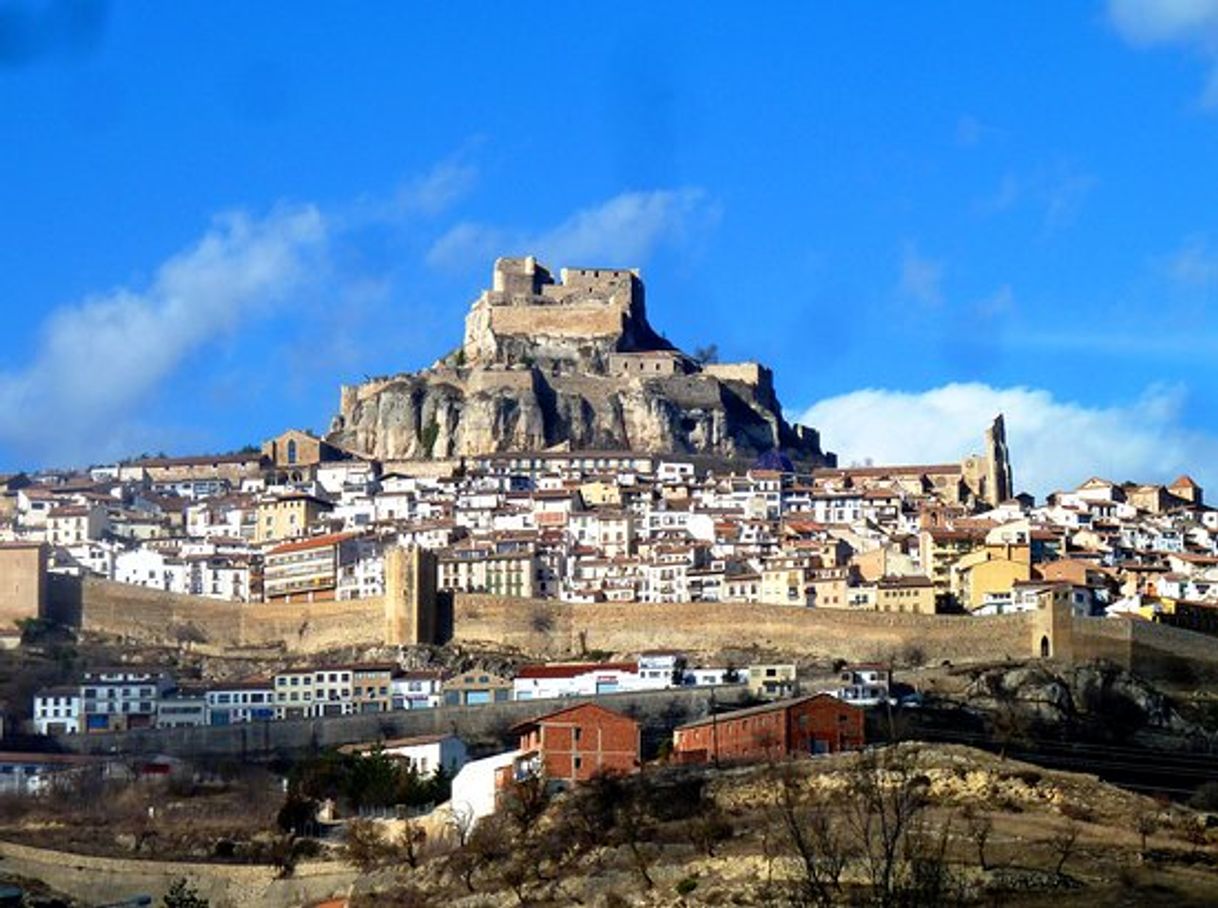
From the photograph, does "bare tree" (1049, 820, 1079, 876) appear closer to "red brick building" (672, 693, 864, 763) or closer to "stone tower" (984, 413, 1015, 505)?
"red brick building" (672, 693, 864, 763)

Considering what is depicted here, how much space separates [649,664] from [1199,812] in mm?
24032

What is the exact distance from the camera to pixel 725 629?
220ft

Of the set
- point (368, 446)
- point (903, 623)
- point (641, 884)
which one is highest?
point (368, 446)

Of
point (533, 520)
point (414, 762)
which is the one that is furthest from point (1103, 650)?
point (533, 520)

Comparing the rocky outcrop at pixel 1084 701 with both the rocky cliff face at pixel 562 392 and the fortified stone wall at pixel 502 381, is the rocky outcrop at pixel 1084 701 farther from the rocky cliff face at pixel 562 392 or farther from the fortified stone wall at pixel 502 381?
the fortified stone wall at pixel 502 381

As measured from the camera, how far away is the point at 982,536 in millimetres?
75250

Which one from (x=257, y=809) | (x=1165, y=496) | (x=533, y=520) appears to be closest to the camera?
(x=257, y=809)

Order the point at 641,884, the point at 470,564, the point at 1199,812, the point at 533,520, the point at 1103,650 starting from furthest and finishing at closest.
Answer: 1. the point at 533,520
2. the point at 470,564
3. the point at 1103,650
4. the point at 1199,812
5. the point at 641,884

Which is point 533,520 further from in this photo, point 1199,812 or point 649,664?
point 1199,812

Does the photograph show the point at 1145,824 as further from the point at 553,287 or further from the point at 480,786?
the point at 553,287

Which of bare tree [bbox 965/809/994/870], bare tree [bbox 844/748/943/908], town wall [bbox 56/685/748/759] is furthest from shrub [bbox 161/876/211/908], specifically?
town wall [bbox 56/685/748/759]

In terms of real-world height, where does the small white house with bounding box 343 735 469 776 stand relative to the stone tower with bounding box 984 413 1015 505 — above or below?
below

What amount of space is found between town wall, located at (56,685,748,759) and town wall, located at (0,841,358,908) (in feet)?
32.4

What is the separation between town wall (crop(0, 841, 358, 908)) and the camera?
44.7 m
